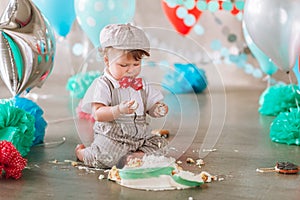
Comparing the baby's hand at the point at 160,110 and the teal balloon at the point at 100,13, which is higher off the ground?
the teal balloon at the point at 100,13

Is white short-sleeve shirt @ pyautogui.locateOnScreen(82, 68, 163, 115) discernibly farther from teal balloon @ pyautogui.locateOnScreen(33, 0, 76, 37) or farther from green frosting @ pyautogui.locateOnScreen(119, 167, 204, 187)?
teal balloon @ pyautogui.locateOnScreen(33, 0, 76, 37)

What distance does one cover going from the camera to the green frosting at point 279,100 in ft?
11.0

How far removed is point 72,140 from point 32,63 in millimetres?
489

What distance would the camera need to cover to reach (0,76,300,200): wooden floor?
1868mm

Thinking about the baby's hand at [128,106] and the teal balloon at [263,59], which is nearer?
the baby's hand at [128,106]

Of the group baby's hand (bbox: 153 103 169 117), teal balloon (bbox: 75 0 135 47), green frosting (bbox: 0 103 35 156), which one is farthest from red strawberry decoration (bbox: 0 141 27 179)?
teal balloon (bbox: 75 0 135 47)

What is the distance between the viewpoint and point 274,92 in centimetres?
343

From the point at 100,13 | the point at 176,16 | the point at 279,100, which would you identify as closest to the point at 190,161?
the point at 100,13

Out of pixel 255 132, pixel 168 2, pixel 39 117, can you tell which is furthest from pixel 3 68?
pixel 168 2

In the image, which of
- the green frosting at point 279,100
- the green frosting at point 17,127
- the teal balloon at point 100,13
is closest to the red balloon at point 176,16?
the green frosting at point 279,100

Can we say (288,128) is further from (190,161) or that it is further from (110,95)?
(110,95)

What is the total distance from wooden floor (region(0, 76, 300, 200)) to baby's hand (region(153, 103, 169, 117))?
3cm

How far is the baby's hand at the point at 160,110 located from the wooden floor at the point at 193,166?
0.03 metres

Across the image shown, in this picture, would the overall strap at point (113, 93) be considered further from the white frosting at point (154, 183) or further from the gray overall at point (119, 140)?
the white frosting at point (154, 183)
